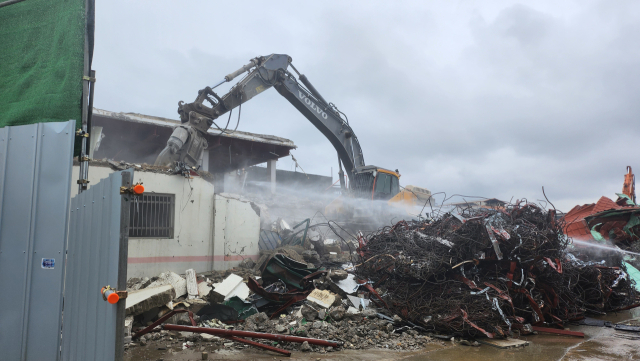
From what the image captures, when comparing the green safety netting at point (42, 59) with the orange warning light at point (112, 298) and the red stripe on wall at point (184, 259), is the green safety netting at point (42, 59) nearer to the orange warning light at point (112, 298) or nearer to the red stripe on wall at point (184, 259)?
the orange warning light at point (112, 298)

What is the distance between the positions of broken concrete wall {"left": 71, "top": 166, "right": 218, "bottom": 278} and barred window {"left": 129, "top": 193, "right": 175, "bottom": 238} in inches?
4.9

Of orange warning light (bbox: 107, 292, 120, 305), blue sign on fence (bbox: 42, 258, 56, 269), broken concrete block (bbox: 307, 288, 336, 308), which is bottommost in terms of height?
broken concrete block (bbox: 307, 288, 336, 308)

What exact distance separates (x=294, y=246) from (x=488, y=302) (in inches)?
228

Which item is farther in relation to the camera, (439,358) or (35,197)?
(439,358)

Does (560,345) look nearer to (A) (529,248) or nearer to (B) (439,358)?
(A) (529,248)

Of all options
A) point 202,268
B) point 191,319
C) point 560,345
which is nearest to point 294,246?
point 202,268

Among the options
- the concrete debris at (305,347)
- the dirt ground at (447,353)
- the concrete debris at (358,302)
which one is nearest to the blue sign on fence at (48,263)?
the dirt ground at (447,353)

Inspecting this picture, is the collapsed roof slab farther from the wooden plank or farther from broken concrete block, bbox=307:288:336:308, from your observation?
the wooden plank

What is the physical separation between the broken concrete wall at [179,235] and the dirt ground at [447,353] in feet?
13.0

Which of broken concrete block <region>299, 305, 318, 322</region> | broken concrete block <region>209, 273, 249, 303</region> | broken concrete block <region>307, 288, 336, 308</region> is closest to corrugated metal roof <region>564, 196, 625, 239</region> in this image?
broken concrete block <region>307, 288, 336, 308</region>

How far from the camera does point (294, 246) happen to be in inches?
432

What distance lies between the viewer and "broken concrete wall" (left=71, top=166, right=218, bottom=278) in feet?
29.3

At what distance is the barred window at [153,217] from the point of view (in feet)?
30.0

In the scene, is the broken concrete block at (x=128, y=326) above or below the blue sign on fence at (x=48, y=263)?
below
